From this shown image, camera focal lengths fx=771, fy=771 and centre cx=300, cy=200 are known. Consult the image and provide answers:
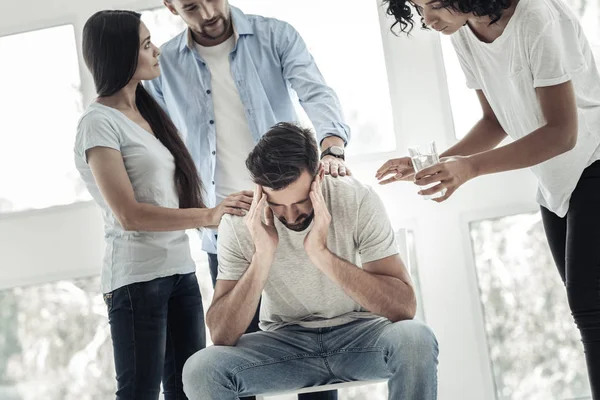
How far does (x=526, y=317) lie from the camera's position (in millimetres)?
2547

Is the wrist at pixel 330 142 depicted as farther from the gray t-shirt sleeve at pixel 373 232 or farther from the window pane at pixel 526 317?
the window pane at pixel 526 317

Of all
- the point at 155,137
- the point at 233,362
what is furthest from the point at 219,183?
the point at 233,362

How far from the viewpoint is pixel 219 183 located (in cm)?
226

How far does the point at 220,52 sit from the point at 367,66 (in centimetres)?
55

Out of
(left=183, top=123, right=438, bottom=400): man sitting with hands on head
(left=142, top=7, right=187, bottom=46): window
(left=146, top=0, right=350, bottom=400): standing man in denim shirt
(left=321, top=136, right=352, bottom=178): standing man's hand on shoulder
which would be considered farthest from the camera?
(left=142, top=7, right=187, bottom=46): window

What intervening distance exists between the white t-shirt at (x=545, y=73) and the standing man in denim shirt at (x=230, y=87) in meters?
0.53

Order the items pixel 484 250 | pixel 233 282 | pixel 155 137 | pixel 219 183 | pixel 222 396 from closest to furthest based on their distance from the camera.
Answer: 1. pixel 222 396
2. pixel 233 282
3. pixel 155 137
4. pixel 219 183
5. pixel 484 250

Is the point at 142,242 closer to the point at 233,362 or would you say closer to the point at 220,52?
the point at 233,362

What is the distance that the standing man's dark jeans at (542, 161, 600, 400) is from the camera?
62.8 inches

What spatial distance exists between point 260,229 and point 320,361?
14.0 inches

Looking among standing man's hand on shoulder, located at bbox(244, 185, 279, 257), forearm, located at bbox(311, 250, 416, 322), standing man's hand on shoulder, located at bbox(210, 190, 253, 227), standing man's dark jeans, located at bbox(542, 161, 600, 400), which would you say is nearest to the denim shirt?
standing man's hand on shoulder, located at bbox(210, 190, 253, 227)

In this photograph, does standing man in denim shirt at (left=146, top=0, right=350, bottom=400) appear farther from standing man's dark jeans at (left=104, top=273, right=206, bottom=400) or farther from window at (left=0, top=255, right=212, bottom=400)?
window at (left=0, top=255, right=212, bottom=400)

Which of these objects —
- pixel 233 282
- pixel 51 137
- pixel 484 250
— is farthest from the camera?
pixel 51 137

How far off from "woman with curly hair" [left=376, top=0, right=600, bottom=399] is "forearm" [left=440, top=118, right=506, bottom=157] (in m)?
0.21
